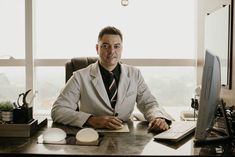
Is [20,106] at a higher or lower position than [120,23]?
lower

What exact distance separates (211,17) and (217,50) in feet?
1.16

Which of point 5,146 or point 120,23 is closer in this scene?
point 5,146

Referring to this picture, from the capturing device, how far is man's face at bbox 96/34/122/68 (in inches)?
77.0

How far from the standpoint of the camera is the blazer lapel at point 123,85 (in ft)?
6.58

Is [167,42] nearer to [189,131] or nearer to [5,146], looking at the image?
[189,131]

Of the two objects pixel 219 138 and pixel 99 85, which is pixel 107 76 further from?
pixel 219 138

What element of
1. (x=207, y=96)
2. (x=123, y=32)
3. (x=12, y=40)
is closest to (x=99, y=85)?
(x=207, y=96)

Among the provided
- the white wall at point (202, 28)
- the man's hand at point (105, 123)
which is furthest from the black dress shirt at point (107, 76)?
the white wall at point (202, 28)

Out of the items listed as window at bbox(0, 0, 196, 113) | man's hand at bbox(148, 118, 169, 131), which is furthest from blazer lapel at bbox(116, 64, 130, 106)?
window at bbox(0, 0, 196, 113)

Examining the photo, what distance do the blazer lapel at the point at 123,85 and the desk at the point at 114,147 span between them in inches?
21.9

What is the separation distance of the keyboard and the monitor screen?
12cm

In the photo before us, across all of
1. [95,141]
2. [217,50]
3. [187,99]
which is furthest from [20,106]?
[187,99]

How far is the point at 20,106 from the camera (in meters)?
1.51

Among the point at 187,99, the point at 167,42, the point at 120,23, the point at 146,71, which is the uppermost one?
the point at 120,23
